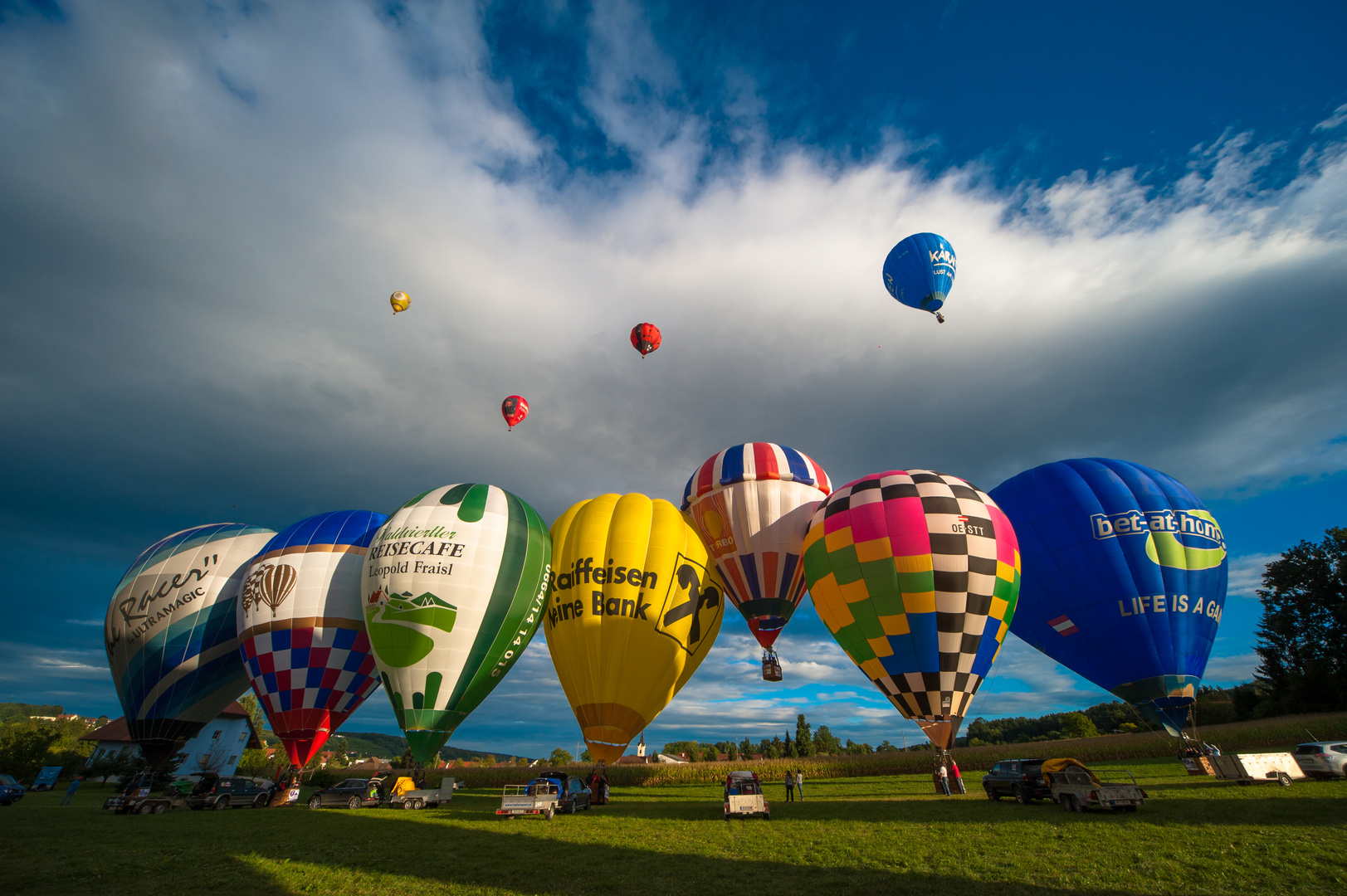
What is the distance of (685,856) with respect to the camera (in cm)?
971

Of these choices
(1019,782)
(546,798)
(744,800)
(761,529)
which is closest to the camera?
(744,800)

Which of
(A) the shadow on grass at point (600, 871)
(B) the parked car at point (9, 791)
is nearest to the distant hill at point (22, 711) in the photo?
(B) the parked car at point (9, 791)

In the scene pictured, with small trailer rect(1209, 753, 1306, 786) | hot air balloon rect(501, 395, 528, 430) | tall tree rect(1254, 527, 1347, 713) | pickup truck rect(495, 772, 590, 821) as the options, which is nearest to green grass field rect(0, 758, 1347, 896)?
pickup truck rect(495, 772, 590, 821)

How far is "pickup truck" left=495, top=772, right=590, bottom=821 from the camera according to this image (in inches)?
623

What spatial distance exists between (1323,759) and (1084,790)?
29.4 feet

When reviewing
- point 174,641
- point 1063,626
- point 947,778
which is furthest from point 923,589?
point 174,641

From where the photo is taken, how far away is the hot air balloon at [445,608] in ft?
63.8

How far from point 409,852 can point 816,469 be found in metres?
19.8

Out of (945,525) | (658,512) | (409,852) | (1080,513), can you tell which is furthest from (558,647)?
(1080,513)

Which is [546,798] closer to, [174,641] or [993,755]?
[174,641]

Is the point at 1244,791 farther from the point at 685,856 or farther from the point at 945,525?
the point at 685,856

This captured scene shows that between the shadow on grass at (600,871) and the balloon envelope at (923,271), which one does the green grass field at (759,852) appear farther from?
the balloon envelope at (923,271)

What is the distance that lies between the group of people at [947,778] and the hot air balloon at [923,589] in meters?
1.67

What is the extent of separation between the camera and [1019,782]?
1491 cm
